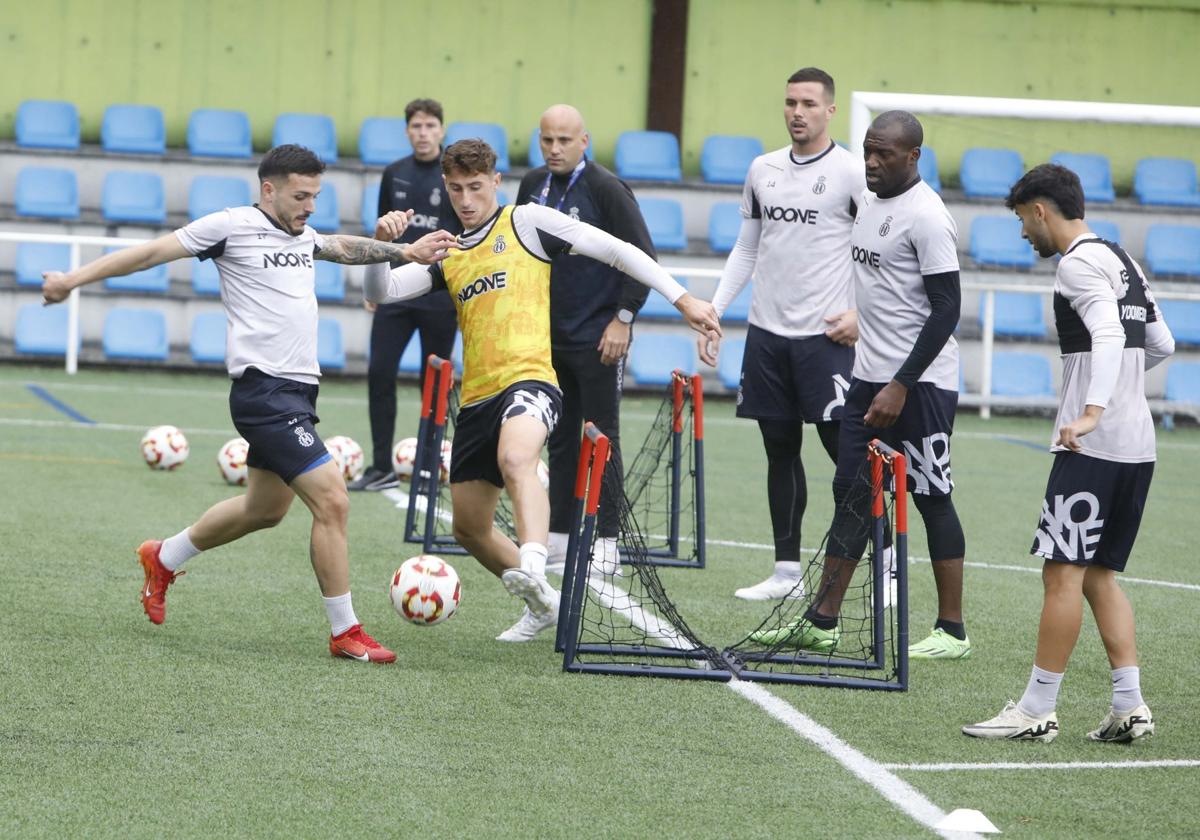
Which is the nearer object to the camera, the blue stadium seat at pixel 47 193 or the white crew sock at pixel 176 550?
the white crew sock at pixel 176 550

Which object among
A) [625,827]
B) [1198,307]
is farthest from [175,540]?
[1198,307]

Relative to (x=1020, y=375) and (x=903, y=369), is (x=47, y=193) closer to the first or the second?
(x=1020, y=375)

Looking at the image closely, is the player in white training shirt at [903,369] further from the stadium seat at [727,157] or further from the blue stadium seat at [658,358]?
the stadium seat at [727,157]

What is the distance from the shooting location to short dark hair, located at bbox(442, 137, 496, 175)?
6527mm

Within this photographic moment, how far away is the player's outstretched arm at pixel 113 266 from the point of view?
234 inches

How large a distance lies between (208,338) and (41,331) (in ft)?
5.98

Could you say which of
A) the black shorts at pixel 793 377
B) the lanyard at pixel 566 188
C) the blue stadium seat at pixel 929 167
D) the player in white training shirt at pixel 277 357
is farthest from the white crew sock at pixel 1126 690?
the blue stadium seat at pixel 929 167

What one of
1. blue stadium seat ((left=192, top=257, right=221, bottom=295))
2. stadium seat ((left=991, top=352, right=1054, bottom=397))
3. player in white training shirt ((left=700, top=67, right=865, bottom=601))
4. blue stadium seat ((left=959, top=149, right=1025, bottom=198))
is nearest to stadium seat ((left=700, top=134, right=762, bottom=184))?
blue stadium seat ((left=959, top=149, right=1025, bottom=198))

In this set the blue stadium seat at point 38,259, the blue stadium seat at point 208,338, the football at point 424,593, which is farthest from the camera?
the blue stadium seat at point 38,259

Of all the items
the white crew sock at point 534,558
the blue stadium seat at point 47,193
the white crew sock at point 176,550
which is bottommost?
the white crew sock at point 176,550

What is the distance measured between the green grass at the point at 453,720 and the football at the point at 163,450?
2.01 m

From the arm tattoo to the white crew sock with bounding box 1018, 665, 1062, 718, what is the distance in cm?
298

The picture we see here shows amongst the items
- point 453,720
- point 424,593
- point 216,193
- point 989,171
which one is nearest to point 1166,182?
point 989,171

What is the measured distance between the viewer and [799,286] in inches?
307
